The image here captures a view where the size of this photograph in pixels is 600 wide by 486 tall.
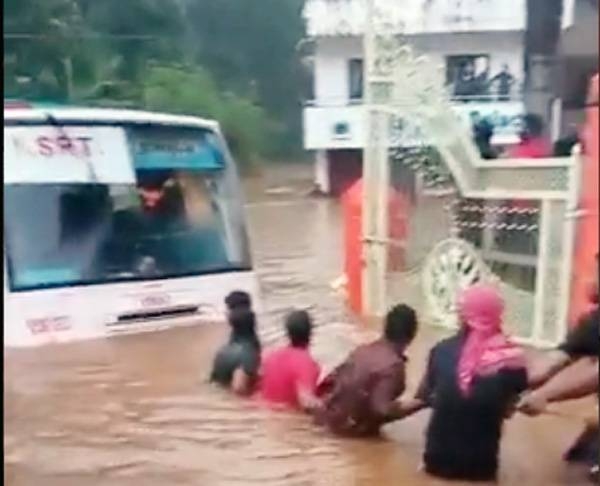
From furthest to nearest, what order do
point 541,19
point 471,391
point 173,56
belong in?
point 173,56 → point 541,19 → point 471,391

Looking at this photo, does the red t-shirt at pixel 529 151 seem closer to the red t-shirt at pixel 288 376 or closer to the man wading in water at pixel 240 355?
the man wading in water at pixel 240 355

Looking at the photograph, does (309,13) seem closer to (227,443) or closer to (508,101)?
(508,101)

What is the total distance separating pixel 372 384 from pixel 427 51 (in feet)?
9.43

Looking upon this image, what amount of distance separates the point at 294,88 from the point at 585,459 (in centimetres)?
299

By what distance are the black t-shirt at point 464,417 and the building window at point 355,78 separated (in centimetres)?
358

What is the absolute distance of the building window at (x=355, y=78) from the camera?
7922 millimetres

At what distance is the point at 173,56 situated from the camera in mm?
6605

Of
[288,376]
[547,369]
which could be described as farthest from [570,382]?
[288,376]

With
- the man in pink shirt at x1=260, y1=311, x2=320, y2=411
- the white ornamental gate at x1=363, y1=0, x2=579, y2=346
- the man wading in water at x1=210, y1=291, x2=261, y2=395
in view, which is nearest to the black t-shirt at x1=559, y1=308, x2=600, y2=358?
the man in pink shirt at x1=260, y1=311, x2=320, y2=411

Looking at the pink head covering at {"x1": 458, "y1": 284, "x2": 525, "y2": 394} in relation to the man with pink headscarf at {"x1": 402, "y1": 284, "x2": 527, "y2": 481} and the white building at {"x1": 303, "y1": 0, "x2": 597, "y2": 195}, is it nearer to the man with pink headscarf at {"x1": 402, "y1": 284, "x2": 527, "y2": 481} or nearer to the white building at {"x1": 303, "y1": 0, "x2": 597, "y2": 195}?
the man with pink headscarf at {"x1": 402, "y1": 284, "x2": 527, "y2": 481}

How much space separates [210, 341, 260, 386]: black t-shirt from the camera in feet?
19.1

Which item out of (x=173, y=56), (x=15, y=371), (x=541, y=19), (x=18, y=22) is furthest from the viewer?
(x=173, y=56)

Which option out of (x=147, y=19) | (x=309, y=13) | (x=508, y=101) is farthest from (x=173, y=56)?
(x=508, y=101)

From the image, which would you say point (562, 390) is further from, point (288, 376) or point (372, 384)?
point (288, 376)
